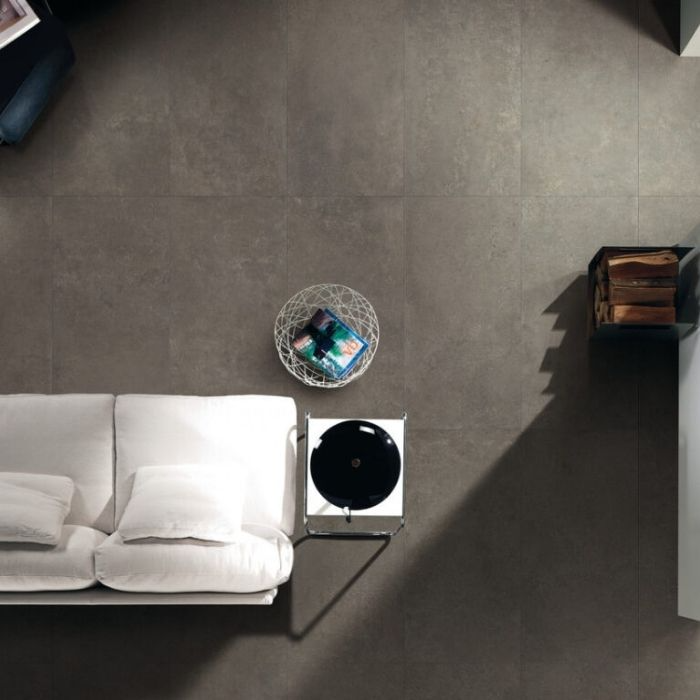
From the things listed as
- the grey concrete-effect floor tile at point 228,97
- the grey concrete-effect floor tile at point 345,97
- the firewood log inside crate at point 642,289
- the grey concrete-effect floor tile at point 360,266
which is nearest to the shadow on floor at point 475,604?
the grey concrete-effect floor tile at point 360,266

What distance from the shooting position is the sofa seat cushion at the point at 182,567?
3322 millimetres

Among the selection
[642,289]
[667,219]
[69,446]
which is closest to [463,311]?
[642,289]

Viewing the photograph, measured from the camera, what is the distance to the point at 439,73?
4113 millimetres

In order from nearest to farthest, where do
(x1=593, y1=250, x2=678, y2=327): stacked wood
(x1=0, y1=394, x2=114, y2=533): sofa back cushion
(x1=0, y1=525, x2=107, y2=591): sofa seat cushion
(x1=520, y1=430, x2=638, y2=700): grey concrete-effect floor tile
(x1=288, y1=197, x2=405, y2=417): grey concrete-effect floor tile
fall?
(x1=0, y1=525, x2=107, y2=591): sofa seat cushion
(x1=593, y1=250, x2=678, y2=327): stacked wood
(x1=0, y1=394, x2=114, y2=533): sofa back cushion
(x1=520, y1=430, x2=638, y2=700): grey concrete-effect floor tile
(x1=288, y1=197, x2=405, y2=417): grey concrete-effect floor tile

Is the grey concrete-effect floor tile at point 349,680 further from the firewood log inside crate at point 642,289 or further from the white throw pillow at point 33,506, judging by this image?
the firewood log inside crate at point 642,289

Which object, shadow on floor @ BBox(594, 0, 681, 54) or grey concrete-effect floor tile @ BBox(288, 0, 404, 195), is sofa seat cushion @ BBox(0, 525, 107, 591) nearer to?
grey concrete-effect floor tile @ BBox(288, 0, 404, 195)

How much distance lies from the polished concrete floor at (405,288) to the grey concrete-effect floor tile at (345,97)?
11 mm

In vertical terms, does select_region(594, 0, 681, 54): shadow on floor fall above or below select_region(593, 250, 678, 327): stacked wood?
above

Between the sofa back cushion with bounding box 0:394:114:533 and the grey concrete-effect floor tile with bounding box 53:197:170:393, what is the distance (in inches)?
9.2

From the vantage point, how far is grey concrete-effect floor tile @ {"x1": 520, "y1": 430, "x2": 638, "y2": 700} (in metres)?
3.95

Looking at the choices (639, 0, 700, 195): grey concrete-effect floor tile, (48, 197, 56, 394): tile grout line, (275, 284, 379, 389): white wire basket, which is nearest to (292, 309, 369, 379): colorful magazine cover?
(275, 284, 379, 389): white wire basket

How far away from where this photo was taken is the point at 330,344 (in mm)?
3953

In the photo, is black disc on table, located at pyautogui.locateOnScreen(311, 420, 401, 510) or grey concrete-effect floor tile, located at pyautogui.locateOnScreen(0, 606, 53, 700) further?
grey concrete-effect floor tile, located at pyautogui.locateOnScreen(0, 606, 53, 700)

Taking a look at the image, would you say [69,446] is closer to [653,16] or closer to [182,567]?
[182,567]
